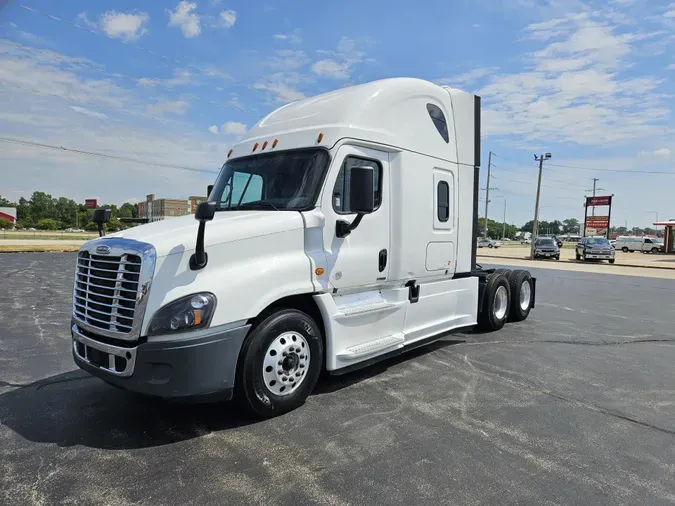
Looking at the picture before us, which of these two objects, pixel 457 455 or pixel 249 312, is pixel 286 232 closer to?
pixel 249 312

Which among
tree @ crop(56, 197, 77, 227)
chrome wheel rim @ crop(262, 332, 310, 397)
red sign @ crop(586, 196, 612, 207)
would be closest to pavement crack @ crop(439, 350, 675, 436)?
chrome wheel rim @ crop(262, 332, 310, 397)

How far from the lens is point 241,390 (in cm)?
400

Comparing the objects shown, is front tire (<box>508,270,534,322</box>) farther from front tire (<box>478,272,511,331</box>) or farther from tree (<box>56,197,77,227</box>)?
tree (<box>56,197,77,227</box>)

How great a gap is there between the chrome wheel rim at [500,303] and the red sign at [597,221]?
49.0m

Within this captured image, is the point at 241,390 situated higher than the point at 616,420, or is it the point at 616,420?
the point at 241,390

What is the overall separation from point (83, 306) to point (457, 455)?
135 inches

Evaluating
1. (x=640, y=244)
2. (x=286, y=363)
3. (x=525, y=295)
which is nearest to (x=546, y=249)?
(x=640, y=244)

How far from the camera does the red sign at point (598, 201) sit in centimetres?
5253

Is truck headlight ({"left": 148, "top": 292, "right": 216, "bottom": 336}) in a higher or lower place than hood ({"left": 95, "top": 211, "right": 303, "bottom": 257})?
lower

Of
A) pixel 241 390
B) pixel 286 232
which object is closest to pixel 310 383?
pixel 241 390

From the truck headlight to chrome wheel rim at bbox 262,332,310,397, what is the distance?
74 cm

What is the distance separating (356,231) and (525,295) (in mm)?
5649

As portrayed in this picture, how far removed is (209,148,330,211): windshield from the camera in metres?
4.73

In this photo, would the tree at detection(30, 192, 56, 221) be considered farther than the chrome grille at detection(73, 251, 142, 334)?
Yes
